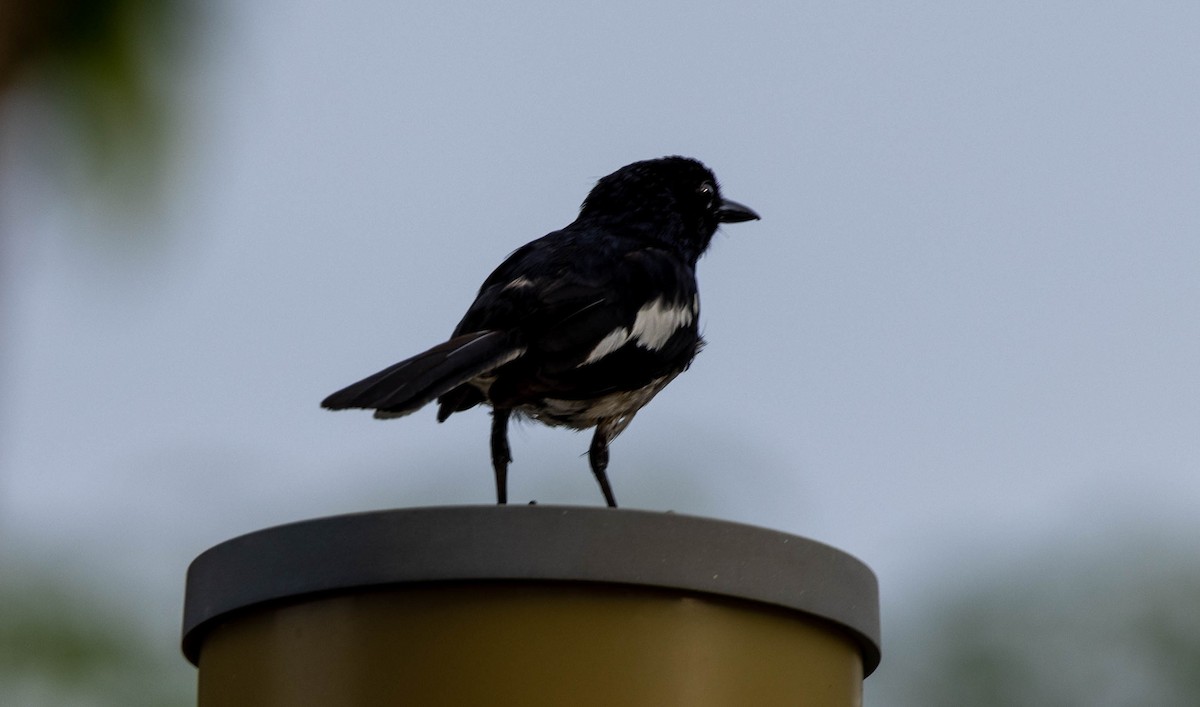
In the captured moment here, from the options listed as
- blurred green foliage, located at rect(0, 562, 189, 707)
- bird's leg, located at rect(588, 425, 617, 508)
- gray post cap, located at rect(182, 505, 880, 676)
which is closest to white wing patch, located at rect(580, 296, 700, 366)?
bird's leg, located at rect(588, 425, 617, 508)

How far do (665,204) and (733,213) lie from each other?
0.47 m

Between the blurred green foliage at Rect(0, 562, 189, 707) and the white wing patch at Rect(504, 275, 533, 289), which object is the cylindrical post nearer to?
the white wing patch at Rect(504, 275, 533, 289)

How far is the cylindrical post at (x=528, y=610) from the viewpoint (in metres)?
3.14

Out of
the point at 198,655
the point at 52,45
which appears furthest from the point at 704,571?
the point at 52,45

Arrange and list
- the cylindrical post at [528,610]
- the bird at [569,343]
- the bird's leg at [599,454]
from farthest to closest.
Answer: the bird's leg at [599,454] < the bird at [569,343] < the cylindrical post at [528,610]

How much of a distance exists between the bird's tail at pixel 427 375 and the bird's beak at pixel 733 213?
2.15m

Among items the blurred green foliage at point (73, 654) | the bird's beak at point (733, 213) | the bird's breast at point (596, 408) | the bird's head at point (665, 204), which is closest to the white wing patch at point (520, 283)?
the bird's breast at point (596, 408)

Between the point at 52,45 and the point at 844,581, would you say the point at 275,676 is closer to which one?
the point at 844,581

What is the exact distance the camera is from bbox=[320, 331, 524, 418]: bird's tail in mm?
4492

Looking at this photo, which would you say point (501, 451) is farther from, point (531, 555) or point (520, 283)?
point (531, 555)

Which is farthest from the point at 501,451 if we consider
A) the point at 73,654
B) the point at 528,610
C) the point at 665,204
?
the point at 73,654

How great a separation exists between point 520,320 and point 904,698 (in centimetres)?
1402

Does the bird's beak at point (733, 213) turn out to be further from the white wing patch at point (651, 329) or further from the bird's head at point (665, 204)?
the white wing patch at point (651, 329)

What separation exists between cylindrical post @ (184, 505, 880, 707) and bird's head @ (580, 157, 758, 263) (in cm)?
344
